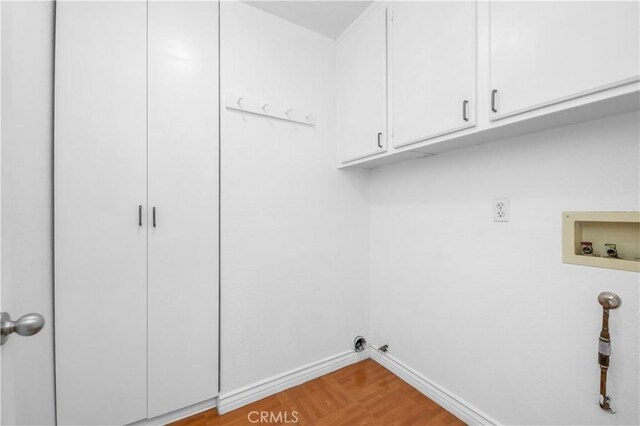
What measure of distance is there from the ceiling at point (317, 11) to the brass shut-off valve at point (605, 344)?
1.94 meters

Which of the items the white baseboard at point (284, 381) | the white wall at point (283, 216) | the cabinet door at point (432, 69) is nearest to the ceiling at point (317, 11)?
the white wall at point (283, 216)

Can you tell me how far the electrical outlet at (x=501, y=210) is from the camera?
136cm

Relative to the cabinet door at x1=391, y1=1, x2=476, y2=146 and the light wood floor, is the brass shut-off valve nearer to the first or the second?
the light wood floor

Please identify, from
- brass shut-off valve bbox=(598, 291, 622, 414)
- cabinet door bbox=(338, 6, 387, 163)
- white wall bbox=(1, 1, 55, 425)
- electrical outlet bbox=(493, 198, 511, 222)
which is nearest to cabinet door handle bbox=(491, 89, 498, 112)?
electrical outlet bbox=(493, 198, 511, 222)

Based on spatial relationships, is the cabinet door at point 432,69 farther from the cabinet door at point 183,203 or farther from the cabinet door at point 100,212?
the cabinet door at point 100,212

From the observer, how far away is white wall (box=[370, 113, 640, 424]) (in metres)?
1.05

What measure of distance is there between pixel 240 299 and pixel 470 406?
4.69 ft

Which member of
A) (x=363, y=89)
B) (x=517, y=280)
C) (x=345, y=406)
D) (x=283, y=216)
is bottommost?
(x=345, y=406)

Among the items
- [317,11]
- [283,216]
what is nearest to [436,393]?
[283,216]

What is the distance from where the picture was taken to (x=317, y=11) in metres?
1.76

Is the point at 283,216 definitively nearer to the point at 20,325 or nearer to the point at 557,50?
the point at 20,325

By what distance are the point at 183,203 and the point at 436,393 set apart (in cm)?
187

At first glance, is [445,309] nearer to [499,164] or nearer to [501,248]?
[501,248]

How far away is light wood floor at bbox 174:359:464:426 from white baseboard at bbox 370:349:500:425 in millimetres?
31
